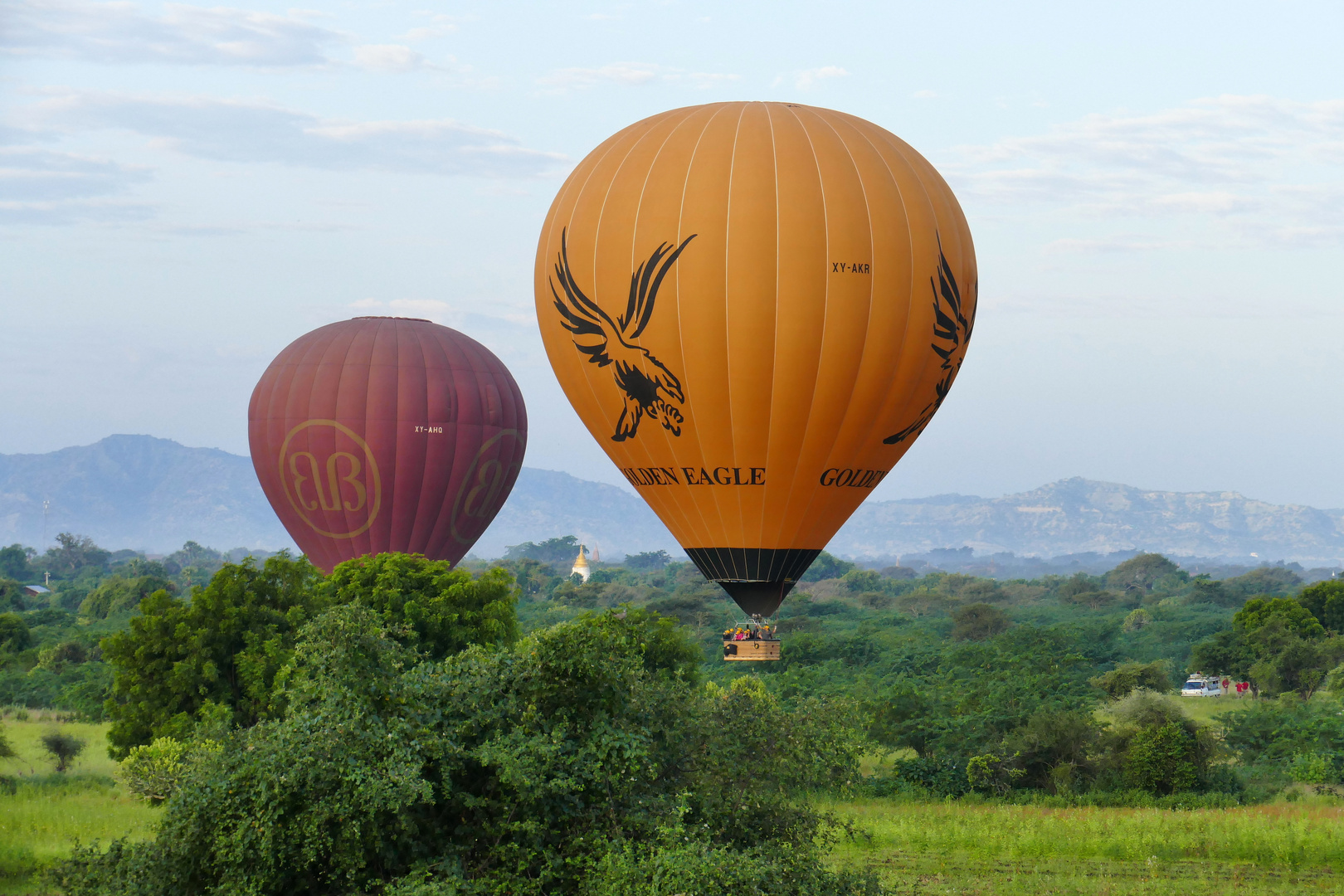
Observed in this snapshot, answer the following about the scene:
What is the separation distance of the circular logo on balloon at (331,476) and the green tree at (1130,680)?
26.3m

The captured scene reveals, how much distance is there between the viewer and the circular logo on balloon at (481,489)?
3659cm

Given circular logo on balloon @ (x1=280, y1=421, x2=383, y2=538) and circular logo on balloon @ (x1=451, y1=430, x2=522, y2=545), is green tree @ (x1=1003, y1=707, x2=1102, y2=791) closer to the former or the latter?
circular logo on balloon @ (x1=451, y1=430, x2=522, y2=545)

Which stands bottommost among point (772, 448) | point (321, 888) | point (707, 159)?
point (321, 888)

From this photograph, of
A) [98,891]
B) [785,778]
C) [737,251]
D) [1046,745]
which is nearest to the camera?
[98,891]

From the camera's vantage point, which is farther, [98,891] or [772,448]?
[772,448]

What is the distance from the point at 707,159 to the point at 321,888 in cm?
1370

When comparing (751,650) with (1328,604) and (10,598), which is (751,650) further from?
(10,598)

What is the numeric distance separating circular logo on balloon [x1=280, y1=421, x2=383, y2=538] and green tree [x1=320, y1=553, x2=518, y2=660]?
366cm

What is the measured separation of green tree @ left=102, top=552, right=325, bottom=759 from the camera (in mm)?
26906

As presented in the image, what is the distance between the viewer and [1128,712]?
34.8m

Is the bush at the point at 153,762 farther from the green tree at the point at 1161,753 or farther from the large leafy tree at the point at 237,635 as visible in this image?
the green tree at the point at 1161,753

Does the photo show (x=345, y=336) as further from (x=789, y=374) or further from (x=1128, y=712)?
(x=1128, y=712)

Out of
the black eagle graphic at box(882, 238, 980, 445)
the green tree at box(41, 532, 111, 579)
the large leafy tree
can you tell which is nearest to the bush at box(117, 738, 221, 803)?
the large leafy tree

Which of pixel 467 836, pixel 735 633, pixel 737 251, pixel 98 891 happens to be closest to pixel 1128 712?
pixel 735 633
